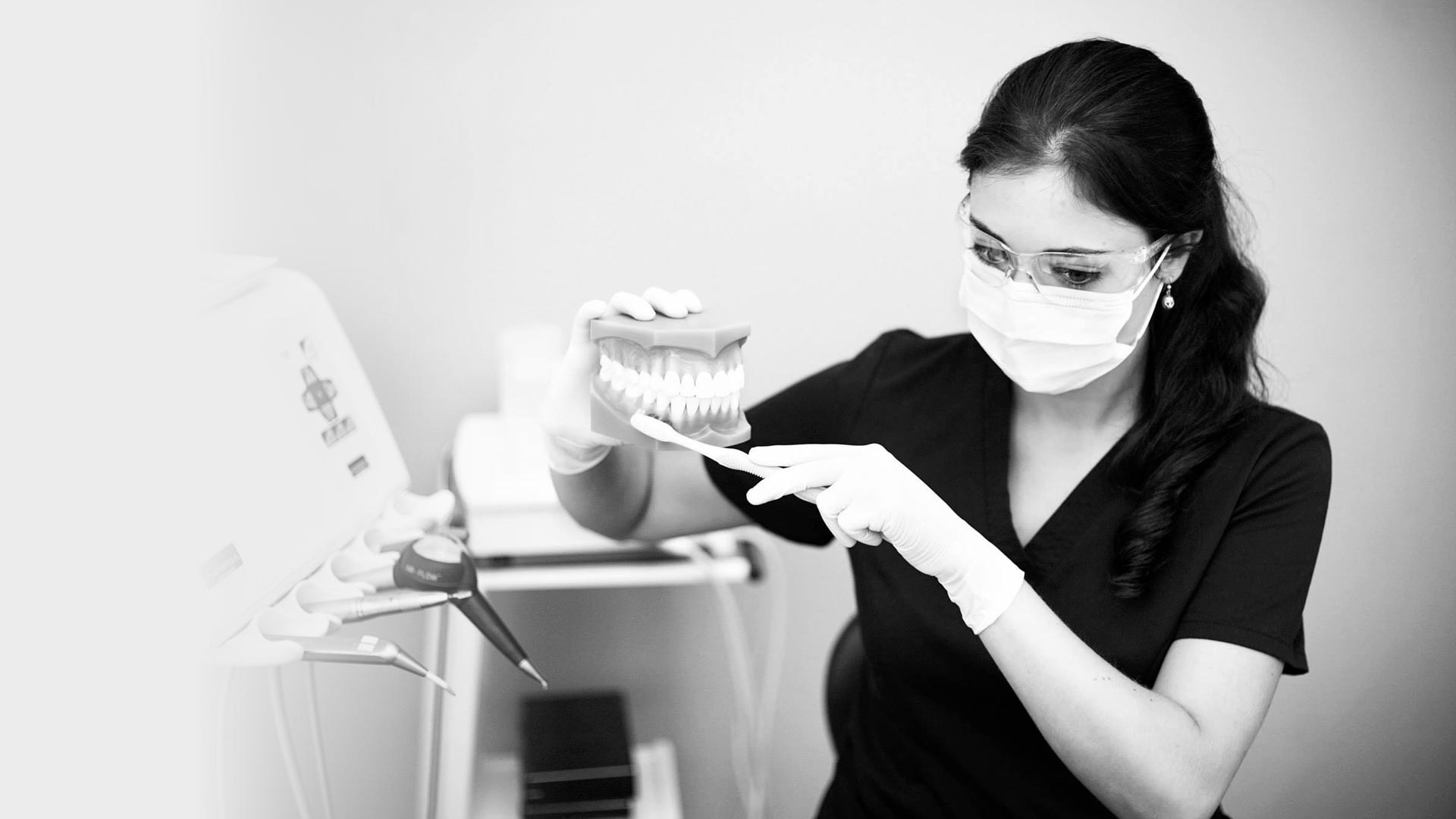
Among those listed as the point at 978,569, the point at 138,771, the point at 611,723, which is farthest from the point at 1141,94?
the point at 611,723

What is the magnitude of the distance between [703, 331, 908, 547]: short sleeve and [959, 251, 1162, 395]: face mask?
200 mm

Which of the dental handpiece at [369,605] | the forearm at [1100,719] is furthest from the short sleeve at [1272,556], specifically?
the dental handpiece at [369,605]

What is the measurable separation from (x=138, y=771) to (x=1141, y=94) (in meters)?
1.02

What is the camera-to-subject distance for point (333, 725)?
1.85 m

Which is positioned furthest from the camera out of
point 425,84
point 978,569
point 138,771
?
point 425,84

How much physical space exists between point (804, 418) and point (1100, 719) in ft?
1.61

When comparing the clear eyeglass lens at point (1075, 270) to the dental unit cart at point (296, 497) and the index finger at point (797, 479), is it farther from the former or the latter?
the dental unit cart at point (296, 497)

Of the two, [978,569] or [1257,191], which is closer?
[978,569]

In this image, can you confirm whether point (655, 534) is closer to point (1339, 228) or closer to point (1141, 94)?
point (1141, 94)

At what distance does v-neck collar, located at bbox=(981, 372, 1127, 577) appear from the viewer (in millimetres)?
1239

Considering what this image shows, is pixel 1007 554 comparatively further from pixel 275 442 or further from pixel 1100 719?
pixel 275 442

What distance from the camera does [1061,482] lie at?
50.5 inches

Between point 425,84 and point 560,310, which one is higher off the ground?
point 425,84

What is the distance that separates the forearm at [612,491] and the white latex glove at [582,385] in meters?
0.02
